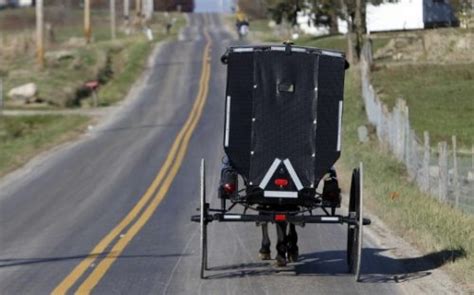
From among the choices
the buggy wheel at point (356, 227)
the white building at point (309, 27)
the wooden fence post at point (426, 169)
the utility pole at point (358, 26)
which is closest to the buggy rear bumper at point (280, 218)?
the buggy wheel at point (356, 227)

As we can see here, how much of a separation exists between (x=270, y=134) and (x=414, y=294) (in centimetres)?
236

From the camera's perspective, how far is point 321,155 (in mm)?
12539

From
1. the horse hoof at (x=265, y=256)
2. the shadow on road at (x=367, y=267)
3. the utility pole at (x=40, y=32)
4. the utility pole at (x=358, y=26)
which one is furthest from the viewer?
the utility pole at (x=40, y=32)

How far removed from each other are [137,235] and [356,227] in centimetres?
499

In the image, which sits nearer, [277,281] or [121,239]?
[277,281]

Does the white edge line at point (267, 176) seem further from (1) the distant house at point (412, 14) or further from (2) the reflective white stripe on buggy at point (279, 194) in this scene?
(1) the distant house at point (412, 14)

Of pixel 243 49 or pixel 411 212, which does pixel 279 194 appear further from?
pixel 411 212

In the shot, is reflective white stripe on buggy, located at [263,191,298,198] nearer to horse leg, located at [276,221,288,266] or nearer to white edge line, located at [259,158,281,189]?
white edge line, located at [259,158,281,189]

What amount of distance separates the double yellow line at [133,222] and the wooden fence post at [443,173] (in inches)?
202

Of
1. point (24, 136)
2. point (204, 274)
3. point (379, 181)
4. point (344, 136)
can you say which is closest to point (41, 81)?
point (24, 136)

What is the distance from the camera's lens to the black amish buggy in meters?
12.5

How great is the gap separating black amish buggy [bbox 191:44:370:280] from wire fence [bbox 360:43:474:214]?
7215 millimetres

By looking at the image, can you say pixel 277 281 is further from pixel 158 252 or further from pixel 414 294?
pixel 158 252

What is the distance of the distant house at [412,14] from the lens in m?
62.3
